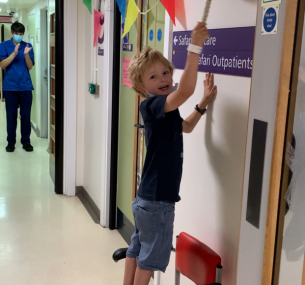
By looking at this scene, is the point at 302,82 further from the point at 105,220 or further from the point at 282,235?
the point at 105,220

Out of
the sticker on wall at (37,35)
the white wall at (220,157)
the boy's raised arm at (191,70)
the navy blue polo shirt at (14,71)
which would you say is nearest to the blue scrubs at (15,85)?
the navy blue polo shirt at (14,71)

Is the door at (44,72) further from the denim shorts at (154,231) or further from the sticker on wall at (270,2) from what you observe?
the sticker on wall at (270,2)

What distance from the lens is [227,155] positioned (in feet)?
5.24

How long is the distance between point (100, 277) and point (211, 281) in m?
1.17

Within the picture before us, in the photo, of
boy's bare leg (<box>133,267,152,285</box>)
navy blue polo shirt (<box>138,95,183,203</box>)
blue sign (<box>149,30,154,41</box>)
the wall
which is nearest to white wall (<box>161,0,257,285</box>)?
navy blue polo shirt (<box>138,95,183,203</box>)

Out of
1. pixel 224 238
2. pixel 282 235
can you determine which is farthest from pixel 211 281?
pixel 282 235

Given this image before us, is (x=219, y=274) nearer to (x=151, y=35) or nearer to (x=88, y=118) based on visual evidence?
(x=151, y=35)

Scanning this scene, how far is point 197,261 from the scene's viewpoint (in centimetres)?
165

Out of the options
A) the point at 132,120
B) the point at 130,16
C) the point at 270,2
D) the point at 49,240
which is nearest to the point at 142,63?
the point at 270,2

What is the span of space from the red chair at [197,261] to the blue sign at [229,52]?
723 mm

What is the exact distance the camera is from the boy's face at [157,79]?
1606 millimetres

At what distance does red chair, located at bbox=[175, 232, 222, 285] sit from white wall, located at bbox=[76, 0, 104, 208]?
179 centimetres

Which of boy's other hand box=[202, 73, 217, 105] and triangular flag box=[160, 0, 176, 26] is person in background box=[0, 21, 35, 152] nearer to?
triangular flag box=[160, 0, 176, 26]

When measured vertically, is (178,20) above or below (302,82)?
above
